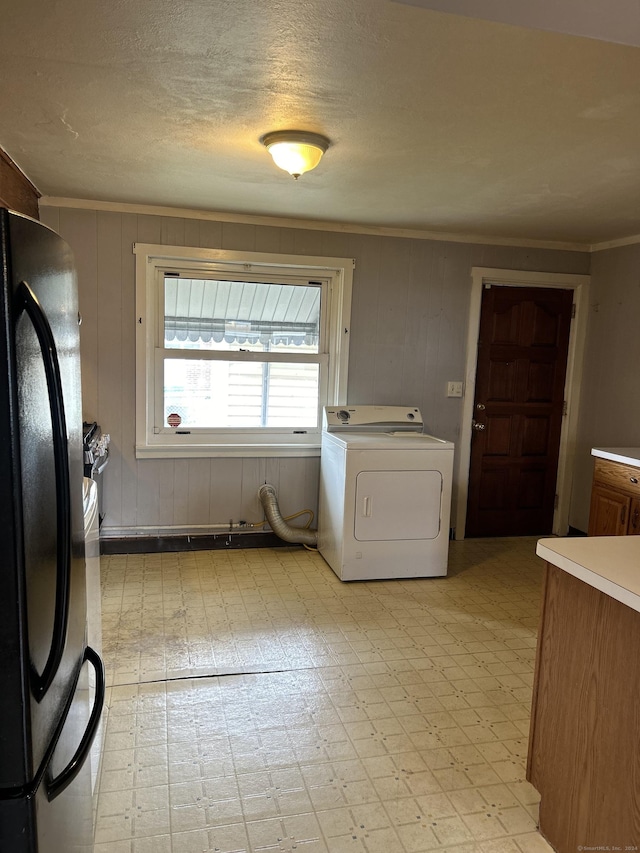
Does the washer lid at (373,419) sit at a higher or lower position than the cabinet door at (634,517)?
higher

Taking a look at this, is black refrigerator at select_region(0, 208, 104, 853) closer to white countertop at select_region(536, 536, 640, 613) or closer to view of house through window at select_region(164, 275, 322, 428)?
white countertop at select_region(536, 536, 640, 613)

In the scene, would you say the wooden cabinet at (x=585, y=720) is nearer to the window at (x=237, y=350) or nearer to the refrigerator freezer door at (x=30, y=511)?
the refrigerator freezer door at (x=30, y=511)

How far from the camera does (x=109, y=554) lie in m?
4.09

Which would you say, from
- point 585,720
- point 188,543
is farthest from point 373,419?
point 585,720

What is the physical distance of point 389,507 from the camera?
12.4 ft

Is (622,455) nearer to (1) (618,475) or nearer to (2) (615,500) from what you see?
(1) (618,475)

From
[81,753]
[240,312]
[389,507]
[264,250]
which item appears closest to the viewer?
[81,753]

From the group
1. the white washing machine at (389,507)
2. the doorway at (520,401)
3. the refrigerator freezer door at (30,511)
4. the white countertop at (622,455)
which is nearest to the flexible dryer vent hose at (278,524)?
the white washing machine at (389,507)

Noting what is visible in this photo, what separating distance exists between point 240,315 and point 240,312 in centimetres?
2

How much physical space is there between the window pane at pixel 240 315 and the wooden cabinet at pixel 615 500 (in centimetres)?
209

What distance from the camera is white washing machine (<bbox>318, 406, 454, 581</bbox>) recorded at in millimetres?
3742

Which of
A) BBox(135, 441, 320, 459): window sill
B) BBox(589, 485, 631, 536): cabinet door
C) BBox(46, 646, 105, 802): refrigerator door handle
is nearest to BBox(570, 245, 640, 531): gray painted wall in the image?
BBox(589, 485, 631, 536): cabinet door

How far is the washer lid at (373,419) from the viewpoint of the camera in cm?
429

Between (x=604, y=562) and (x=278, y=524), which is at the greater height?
(x=604, y=562)
